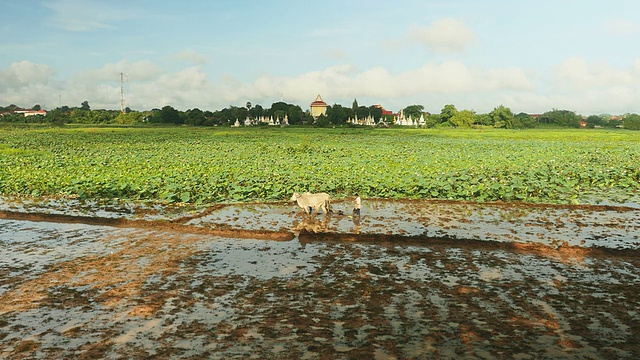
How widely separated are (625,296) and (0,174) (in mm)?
20176

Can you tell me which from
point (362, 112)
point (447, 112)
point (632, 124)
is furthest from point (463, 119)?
point (632, 124)

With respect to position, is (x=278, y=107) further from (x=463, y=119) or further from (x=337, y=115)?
(x=463, y=119)

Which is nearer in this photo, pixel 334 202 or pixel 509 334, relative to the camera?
pixel 509 334

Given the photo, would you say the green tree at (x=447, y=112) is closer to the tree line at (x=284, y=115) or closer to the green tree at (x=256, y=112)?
the tree line at (x=284, y=115)

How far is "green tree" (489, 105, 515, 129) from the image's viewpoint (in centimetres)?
10438

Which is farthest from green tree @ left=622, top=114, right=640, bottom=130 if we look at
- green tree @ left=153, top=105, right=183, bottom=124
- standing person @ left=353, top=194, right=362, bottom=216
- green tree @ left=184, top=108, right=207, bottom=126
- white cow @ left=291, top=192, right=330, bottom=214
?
white cow @ left=291, top=192, right=330, bottom=214

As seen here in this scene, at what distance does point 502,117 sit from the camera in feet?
353

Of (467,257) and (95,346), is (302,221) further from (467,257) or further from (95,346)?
(95,346)

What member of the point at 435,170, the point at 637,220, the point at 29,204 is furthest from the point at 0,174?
the point at 637,220

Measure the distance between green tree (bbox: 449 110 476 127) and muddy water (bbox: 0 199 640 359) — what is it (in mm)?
94749

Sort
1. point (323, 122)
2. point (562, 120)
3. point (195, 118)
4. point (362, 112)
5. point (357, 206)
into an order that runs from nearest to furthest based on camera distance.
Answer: point (357, 206)
point (323, 122)
point (195, 118)
point (362, 112)
point (562, 120)

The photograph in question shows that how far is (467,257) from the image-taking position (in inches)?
322

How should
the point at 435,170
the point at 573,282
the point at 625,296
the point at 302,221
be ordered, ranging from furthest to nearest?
the point at 435,170
the point at 302,221
the point at 573,282
the point at 625,296

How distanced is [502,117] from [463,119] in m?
11.7
